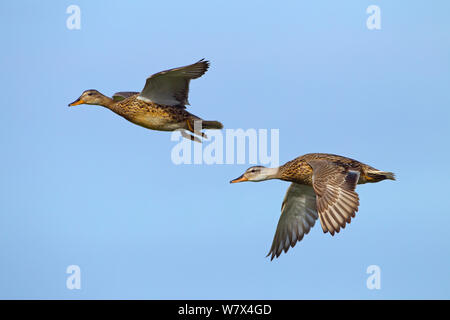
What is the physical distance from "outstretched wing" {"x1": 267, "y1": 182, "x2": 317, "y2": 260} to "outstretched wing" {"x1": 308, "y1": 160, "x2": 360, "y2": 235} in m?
1.74

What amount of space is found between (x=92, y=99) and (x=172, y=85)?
1821mm

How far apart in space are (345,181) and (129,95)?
500 cm

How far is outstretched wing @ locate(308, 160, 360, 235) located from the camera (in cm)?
1252

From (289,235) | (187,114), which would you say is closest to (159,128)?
(187,114)

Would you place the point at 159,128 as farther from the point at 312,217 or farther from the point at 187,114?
the point at 312,217

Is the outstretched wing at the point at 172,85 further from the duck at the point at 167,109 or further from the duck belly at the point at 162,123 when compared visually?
the duck belly at the point at 162,123

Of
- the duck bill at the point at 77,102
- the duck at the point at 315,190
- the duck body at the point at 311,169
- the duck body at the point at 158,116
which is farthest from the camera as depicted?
the duck bill at the point at 77,102

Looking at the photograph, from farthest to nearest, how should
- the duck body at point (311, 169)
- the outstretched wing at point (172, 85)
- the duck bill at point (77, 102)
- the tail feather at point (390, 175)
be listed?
1. the duck bill at point (77, 102)
2. the outstretched wing at point (172, 85)
3. the duck body at point (311, 169)
4. the tail feather at point (390, 175)

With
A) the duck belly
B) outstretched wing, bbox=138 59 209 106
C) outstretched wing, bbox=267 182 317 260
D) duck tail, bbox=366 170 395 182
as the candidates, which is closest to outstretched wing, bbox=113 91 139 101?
outstretched wing, bbox=138 59 209 106

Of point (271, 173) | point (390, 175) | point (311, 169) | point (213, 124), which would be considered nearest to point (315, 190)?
point (311, 169)

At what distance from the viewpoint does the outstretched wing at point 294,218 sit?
15.1m

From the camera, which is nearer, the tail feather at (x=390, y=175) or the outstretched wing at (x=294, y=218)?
the tail feather at (x=390, y=175)

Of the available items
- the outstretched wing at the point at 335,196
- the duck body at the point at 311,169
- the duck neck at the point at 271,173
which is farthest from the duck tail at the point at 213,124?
the outstretched wing at the point at 335,196

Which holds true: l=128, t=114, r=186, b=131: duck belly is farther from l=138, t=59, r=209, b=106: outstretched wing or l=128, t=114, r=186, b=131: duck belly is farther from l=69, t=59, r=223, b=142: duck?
l=138, t=59, r=209, b=106: outstretched wing
